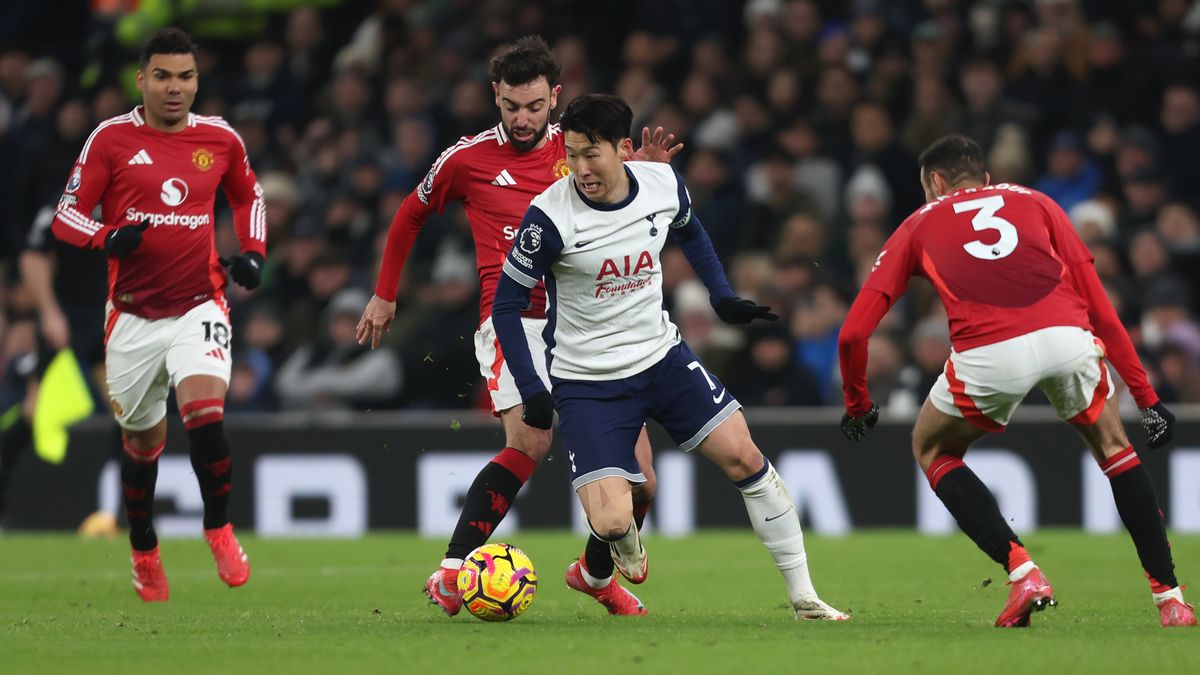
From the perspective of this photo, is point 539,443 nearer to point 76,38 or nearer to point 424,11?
point 424,11

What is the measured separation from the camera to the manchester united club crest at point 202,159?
28.2 feet

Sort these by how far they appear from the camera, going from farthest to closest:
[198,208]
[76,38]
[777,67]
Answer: [76,38]
[777,67]
[198,208]

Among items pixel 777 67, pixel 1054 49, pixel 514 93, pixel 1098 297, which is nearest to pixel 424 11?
pixel 777 67

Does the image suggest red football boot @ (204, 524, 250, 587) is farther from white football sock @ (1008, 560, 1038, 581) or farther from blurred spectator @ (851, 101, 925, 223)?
blurred spectator @ (851, 101, 925, 223)

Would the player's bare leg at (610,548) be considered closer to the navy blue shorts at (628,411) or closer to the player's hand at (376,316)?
the navy blue shorts at (628,411)

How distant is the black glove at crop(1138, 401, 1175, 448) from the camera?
22.3ft

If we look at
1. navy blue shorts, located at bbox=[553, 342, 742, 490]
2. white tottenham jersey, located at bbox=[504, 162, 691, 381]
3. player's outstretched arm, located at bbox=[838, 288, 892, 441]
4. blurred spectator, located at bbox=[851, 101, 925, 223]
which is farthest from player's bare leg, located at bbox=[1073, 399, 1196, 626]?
blurred spectator, located at bbox=[851, 101, 925, 223]

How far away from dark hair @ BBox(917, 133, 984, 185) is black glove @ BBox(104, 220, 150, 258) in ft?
11.4

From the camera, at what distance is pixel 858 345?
6.72 meters

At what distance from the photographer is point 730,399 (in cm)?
704

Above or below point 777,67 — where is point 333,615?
below

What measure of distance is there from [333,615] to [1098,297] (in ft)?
10.9

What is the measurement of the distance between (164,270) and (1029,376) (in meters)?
4.07

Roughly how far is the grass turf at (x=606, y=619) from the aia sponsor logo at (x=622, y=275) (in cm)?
126
